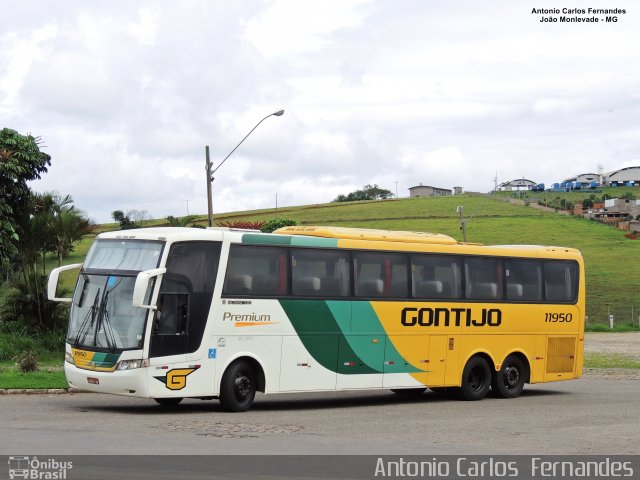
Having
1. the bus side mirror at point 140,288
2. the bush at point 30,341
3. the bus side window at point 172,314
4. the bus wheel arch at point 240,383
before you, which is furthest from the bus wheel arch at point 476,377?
the bush at point 30,341

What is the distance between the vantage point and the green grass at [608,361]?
36531 mm

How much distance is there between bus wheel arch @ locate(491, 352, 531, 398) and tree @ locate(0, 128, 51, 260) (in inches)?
698

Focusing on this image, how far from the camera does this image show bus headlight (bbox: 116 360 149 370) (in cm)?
1895

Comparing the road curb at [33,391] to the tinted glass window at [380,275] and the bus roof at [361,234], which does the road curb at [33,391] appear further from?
the tinted glass window at [380,275]

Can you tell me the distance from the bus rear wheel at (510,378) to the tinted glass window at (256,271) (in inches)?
274

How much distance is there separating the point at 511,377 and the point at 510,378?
4cm

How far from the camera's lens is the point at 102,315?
19484mm

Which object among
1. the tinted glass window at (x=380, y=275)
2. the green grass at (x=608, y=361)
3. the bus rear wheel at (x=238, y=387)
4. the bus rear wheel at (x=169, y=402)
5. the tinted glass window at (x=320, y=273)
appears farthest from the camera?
the green grass at (x=608, y=361)

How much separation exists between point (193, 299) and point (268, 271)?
1.84 m

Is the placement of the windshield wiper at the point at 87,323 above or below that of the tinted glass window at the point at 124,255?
below

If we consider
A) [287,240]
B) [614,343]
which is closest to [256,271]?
[287,240]
